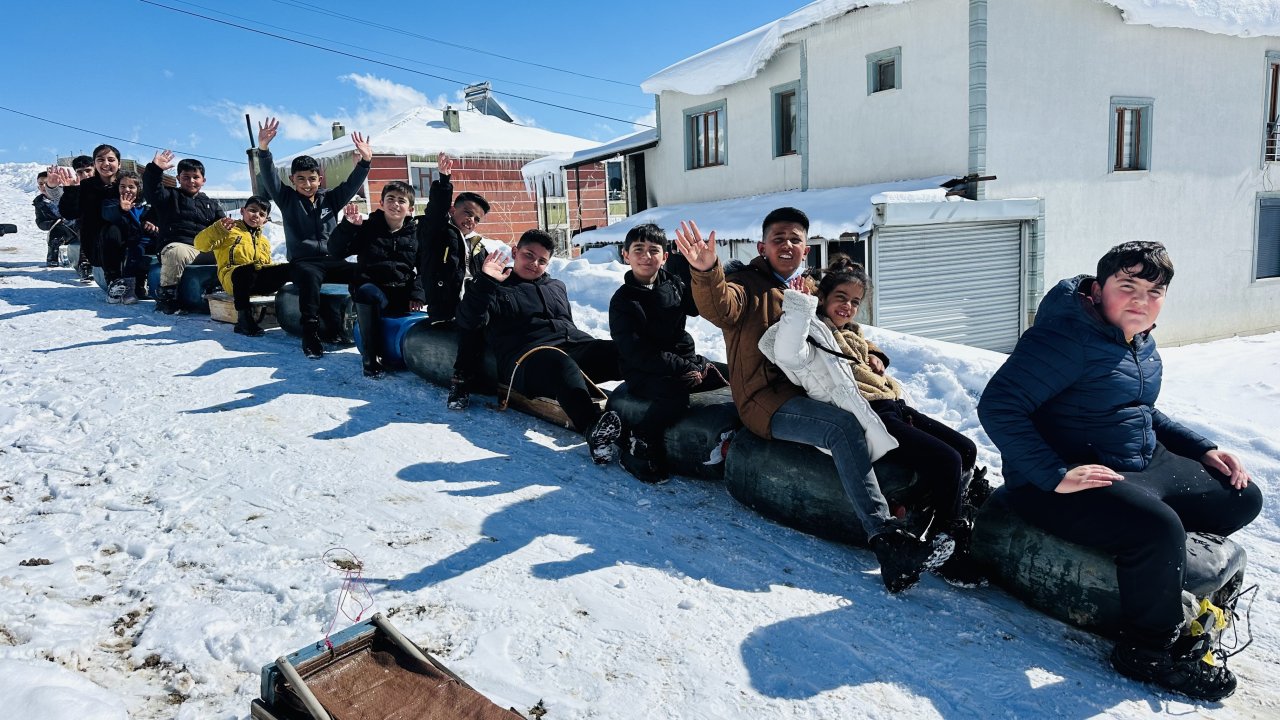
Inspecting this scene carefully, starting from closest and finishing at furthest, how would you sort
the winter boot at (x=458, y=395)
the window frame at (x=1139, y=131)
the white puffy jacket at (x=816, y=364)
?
the white puffy jacket at (x=816, y=364)
the winter boot at (x=458, y=395)
the window frame at (x=1139, y=131)

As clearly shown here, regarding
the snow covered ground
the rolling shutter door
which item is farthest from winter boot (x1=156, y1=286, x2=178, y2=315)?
the rolling shutter door

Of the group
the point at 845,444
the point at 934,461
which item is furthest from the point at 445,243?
the point at 934,461

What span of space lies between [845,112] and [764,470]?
12.0 meters

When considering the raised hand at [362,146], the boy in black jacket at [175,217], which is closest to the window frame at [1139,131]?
the raised hand at [362,146]

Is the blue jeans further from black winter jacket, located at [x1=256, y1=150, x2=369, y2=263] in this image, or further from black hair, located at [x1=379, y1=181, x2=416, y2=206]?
black winter jacket, located at [x1=256, y1=150, x2=369, y2=263]

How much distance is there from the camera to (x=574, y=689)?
96.2 inches

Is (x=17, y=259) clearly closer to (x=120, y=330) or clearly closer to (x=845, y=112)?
(x=120, y=330)

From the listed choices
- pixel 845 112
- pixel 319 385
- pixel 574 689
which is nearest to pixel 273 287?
pixel 319 385

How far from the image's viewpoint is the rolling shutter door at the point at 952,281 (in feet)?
40.9

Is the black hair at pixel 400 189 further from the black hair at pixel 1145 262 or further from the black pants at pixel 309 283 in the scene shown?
the black hair at pixel 1145 262

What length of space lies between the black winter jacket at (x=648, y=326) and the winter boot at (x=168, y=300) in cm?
705

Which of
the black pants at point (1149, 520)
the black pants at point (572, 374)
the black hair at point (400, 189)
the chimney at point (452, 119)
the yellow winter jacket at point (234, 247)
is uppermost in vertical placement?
the chimney at point (452, 119)

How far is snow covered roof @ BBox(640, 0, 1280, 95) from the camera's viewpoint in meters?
12.9

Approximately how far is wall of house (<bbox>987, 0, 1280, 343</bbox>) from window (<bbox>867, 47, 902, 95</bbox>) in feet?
5.18
